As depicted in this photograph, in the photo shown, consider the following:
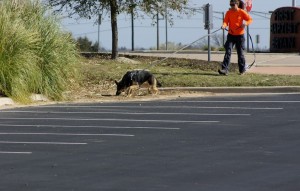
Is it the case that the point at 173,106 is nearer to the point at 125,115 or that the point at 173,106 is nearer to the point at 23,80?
the point at 125,115

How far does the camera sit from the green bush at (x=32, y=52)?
19.5 m

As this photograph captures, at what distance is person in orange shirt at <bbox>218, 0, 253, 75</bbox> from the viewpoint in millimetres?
22484

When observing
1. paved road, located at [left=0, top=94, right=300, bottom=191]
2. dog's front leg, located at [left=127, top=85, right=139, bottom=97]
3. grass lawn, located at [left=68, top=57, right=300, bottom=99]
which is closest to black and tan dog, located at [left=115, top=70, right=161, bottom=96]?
dog's front leg, located at [left=127, top=85, right=139, bottom=97]

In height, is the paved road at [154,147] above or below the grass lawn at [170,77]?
below

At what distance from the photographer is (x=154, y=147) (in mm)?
12156

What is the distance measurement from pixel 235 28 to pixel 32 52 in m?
5.40

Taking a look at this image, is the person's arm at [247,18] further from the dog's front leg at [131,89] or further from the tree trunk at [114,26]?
the tree trunk at [114,26]

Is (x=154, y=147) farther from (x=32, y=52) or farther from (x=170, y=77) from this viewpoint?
(x=170, y=77)

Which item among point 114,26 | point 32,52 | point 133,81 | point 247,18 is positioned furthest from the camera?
point 114,26

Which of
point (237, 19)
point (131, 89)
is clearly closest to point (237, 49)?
point (237, 19)

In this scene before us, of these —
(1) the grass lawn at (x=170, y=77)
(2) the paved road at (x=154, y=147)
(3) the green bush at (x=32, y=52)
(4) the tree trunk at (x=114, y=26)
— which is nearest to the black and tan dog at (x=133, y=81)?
(1) the grass lawn at (x=170, y=77)

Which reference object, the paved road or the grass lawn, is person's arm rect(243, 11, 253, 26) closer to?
the grass lawn

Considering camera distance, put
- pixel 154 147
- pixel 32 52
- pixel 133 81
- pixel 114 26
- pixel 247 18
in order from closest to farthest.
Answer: pixel 154 147 < pixel 133 81 < pixel 32 52 < pixel 247 18 < pixel 114 26

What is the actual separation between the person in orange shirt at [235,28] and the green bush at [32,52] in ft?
12.4
